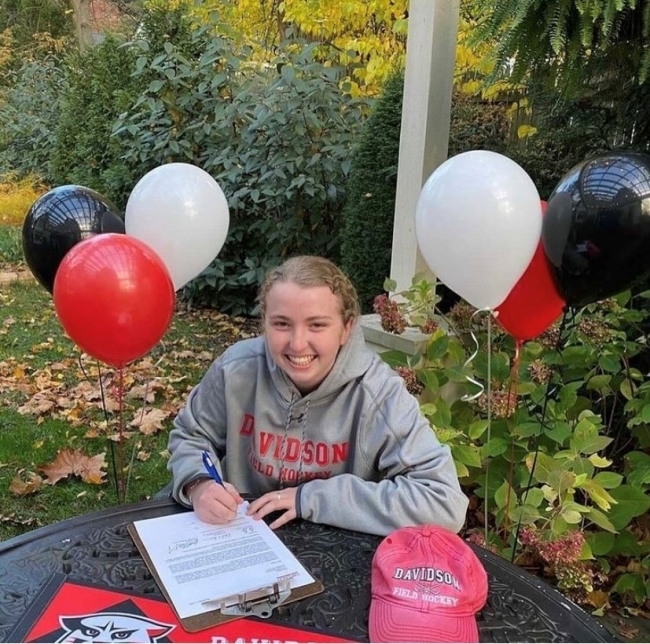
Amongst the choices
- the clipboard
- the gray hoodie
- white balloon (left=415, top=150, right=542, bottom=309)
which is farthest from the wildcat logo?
white balloon (left=415, top=150, right=542, bottom=309)

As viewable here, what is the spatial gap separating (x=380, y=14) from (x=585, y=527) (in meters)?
4.15

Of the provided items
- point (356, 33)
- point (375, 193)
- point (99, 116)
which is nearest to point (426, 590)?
point (375, 193)

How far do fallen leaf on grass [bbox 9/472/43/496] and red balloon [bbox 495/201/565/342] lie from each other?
7.52 ft

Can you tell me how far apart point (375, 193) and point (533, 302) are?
2547 mm

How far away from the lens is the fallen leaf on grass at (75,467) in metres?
3.12

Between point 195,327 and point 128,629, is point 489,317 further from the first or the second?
point 195,327

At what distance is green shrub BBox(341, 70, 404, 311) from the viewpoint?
416cm

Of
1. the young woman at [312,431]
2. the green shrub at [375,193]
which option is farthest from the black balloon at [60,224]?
the green shrub at [375,193]

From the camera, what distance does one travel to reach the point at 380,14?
200 inches

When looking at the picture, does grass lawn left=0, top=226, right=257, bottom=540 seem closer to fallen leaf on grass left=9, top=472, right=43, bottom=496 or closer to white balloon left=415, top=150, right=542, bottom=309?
fallen leaf on grass left=9, top=472, right=43, bottom=496

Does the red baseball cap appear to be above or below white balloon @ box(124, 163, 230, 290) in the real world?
below

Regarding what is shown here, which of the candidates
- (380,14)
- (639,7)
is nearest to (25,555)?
(639,7)

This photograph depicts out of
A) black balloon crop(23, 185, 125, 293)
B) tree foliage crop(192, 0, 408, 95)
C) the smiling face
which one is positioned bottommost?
the smiling face
